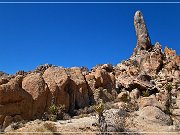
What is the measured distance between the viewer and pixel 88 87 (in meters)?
37.4

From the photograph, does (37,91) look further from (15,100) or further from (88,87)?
(88,87)

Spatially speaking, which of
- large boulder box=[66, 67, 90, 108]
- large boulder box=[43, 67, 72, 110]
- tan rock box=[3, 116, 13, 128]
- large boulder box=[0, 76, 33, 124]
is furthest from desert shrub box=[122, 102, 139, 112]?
tan rock box=[3, 116, 13, 128]

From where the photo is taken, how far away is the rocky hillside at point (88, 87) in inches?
1071

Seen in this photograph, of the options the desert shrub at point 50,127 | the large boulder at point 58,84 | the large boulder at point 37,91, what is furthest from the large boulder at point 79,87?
the desert shrub at point 50,127

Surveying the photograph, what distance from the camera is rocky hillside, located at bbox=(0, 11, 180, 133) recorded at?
2720cm

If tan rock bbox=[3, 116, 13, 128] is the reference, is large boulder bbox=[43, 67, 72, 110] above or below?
above

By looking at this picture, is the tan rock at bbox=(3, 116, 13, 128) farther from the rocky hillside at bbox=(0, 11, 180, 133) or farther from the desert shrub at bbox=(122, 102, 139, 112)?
the desert shrub at bbox=(122, 102, 139, 112)

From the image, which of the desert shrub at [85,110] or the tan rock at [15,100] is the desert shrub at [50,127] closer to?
the tan rock at [15,100]

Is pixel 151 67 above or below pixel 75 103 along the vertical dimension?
above

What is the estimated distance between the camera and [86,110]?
107 feet

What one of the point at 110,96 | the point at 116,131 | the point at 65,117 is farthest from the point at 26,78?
the point at 110,96

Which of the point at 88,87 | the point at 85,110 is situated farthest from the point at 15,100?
the point at 88,87

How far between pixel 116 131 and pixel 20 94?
26.4ft

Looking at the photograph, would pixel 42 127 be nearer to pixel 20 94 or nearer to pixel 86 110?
pixel 20 94
